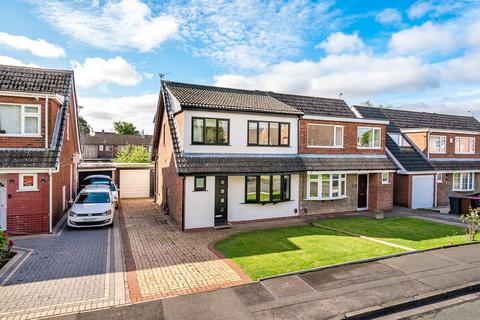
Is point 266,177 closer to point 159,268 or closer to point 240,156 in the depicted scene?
point 240,156

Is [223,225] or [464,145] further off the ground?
[464,145]

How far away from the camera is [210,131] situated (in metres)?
14.5

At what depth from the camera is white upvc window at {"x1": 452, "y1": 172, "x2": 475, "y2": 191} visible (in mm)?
22719

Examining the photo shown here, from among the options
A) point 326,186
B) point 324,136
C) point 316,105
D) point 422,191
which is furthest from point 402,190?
point 316,105

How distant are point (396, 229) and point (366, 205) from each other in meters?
4.95

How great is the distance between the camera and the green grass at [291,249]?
9359 mm

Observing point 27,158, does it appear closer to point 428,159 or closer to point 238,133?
point 238,133

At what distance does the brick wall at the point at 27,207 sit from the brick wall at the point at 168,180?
213 inches

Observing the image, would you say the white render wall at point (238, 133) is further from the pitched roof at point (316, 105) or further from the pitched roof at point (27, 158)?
the pitched roof at point (27, 158)

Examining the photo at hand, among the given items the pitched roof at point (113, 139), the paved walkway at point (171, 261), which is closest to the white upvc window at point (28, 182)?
the paved walkway at point (171, 261)

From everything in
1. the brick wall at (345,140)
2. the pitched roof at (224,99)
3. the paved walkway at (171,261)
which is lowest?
the paved walkway at (171,261)

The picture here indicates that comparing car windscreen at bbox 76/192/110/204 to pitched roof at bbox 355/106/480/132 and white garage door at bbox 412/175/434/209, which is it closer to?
pitched roof at bbox 355/106/480/132

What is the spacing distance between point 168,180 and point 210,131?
462 centimetres

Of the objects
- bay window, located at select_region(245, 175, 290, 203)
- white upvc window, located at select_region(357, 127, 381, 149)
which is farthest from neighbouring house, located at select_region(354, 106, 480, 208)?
bay window, located at select_region(245, 175, 290, 203)
